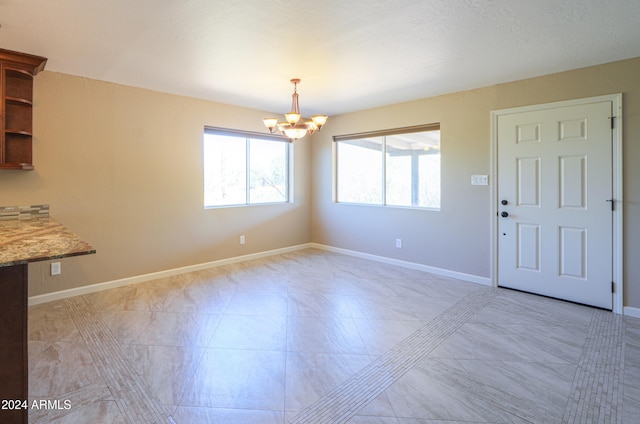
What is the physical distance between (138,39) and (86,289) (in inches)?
109

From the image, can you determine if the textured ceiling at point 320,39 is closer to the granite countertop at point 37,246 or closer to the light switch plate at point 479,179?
the light switch plate at point 479,179

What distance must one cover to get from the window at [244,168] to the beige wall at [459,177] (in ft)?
2.34

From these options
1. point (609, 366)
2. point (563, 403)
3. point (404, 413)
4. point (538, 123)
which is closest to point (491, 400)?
point (563, 403)

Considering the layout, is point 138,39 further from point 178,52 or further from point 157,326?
point 157,326

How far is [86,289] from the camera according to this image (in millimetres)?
3734

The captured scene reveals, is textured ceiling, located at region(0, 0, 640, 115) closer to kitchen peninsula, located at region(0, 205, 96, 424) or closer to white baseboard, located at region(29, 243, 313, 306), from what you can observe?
kitchen peninsula, located at region(0, 205, 96, 424)

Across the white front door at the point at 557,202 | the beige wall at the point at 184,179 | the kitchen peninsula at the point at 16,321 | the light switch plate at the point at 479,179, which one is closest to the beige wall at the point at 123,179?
the beige wall at the point at 184,179

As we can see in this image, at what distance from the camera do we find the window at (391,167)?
4.68 meters

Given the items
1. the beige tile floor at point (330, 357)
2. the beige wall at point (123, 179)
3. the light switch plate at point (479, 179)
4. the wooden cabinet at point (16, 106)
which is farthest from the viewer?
the light switch plate at point (479, 179)

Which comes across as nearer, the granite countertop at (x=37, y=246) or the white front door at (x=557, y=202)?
the granite countertop at (x=37, y=246)

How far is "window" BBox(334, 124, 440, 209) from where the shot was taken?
4684mm

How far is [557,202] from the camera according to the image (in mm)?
3561

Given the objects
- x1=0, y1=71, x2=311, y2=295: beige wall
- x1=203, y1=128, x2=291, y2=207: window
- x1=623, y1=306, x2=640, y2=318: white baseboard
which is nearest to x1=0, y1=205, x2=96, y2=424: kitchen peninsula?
x1=0, y1=71, x2=311, y2=295: beige wall

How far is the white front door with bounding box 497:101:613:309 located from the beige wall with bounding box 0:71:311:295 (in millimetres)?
3725
